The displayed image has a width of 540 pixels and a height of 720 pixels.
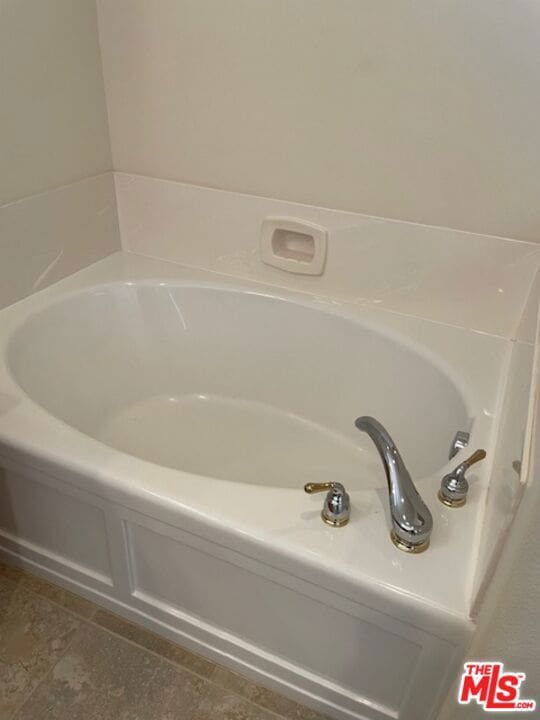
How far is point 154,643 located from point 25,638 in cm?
28

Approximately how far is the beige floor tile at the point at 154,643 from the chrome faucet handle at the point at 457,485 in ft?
2.06

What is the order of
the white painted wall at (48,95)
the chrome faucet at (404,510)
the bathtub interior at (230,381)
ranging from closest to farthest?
the chrome faucet at (404,510) < the white painted wall at (48,95) < the bathtub interior at (230,381)


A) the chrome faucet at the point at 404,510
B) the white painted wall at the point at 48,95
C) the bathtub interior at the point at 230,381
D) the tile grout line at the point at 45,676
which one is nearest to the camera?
the chrome faucet at the point at 404,510

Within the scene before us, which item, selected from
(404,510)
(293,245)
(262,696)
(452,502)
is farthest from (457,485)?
(293,245)

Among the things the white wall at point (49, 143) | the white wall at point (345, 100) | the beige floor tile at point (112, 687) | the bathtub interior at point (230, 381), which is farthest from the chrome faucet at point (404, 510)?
the white wall at point (49, 143)

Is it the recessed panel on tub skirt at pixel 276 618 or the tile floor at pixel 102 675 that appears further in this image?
the tile floor at pixel 102 675

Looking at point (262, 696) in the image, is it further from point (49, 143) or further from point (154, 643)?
point (49, 143)

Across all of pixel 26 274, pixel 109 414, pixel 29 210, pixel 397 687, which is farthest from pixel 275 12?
pixel 397 687

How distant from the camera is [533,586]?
0.52 metres

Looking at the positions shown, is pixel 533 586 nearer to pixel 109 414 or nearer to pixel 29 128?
pixel 109 414

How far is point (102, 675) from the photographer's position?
1122mm

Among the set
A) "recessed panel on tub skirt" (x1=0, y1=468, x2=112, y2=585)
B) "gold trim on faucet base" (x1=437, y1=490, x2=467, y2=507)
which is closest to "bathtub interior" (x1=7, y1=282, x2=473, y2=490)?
"recessed panel on tub skirt" (x1=0, y1=468, x2=112, y2=585)

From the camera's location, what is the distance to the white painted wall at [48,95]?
129 centimetres

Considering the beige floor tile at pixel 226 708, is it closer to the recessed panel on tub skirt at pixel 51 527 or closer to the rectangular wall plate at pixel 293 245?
the recessed panel on tub skirt at pixel 51 527
